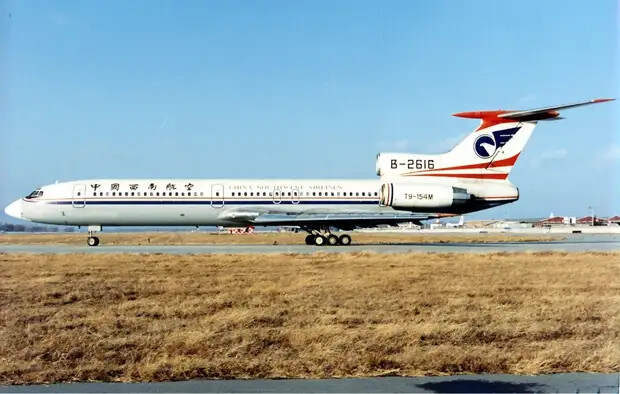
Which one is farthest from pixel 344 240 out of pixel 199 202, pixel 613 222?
pixel 613 222

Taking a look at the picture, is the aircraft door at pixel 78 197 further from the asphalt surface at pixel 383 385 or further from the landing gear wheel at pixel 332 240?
the asphalt surface at pixel 383 385

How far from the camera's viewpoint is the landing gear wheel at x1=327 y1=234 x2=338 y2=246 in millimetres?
31483

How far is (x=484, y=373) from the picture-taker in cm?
593

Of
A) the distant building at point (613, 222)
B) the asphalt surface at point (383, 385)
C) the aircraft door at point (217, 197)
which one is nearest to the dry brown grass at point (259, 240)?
the aircraft door at point (217, 197)

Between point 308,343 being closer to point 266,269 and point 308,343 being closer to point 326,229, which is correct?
point 266,269

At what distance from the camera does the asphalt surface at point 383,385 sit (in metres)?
5.28

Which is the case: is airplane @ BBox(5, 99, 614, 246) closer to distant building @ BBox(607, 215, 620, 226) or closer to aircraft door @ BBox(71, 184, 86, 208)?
aircraft door @ BBox(71, 184, 86, 208)

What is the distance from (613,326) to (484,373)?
12.6 feet

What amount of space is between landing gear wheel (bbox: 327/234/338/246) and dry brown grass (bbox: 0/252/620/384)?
14499 mm

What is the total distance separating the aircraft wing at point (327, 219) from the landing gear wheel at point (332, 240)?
2.10 ft

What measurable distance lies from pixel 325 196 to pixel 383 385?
26928mm

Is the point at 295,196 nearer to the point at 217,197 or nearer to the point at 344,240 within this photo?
the point at 344,240

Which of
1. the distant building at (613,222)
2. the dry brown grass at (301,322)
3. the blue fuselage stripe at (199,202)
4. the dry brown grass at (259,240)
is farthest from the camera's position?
the distant building at (613,222)

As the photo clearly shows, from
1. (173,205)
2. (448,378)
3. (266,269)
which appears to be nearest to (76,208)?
(173,205)
